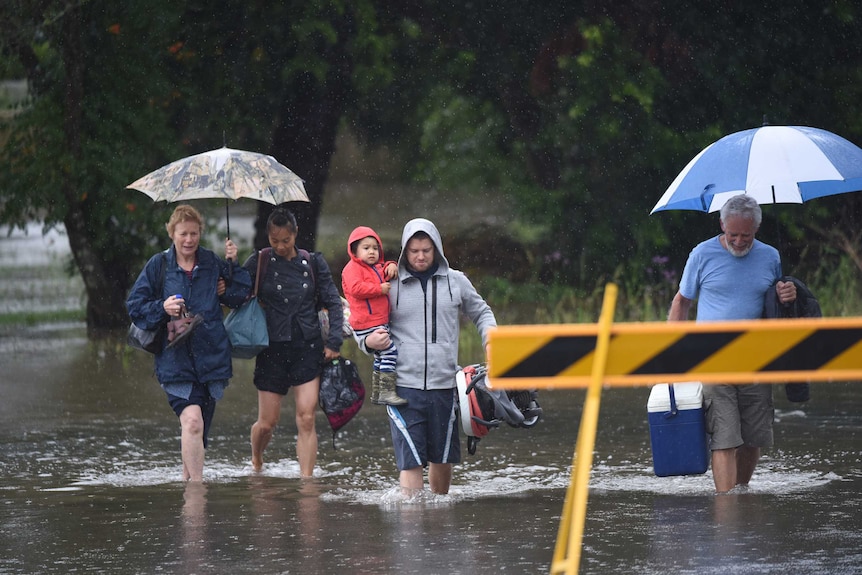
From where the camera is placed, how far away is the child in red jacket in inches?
322

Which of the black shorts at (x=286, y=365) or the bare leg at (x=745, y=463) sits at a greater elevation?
the black shorts at (x=286, y=365)

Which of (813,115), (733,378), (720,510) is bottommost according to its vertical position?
(720,510)

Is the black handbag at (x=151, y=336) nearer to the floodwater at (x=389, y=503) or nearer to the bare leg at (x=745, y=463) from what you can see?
the floodwater at (x=389, y=503)

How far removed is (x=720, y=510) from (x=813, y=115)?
40.2 ft

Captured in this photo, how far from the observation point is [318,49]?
1875 cm

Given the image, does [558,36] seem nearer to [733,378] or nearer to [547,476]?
[547,476]

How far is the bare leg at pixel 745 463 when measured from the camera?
335 inches

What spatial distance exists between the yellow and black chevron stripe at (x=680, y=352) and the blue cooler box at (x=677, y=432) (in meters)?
2.87

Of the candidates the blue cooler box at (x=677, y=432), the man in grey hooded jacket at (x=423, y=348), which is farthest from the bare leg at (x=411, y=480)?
the blue cooler box at (x=677, y=432)

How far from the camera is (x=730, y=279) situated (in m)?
8.23

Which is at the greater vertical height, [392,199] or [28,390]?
[392,199]

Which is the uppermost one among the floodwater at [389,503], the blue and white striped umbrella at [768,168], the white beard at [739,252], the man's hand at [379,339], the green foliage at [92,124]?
the green foliage at [92,124]

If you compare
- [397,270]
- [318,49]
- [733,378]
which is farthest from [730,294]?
[318,49]

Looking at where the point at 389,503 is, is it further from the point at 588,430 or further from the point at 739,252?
the point at 588,430
